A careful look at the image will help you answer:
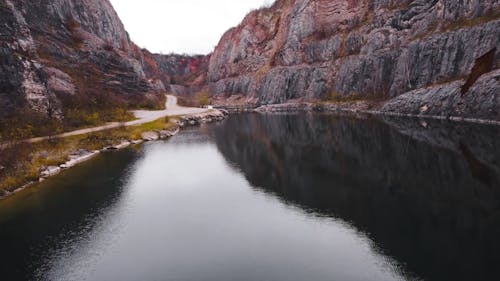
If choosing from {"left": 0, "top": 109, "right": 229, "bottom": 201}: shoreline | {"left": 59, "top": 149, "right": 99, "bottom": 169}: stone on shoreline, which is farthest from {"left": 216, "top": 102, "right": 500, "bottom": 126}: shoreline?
{"left": 59, "top": 149, "right": 99, "bottom": 169}: stone on shoreline

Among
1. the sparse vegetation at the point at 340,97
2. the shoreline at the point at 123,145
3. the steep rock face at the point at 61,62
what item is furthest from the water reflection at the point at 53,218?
the sparse vegetation at the point at 340,97

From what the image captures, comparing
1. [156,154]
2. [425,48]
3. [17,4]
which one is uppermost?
[17,4]

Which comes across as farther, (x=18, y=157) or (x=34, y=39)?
(x=34, y=39)

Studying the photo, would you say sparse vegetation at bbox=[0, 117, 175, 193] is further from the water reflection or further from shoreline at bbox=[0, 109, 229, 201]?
the water reflection

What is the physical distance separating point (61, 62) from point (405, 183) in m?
76.4

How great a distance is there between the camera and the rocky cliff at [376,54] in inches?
2798

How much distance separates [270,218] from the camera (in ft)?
95.8

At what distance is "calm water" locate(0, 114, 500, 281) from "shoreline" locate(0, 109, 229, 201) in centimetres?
160

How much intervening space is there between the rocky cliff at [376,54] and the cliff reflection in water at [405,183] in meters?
10.8

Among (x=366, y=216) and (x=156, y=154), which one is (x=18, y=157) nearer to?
(x=156, y=154)

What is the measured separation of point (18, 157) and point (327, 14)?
124 meters

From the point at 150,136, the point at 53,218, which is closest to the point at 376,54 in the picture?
the point at 150,136

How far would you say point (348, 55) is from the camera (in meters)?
122

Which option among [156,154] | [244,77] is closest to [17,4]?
[156,154]
